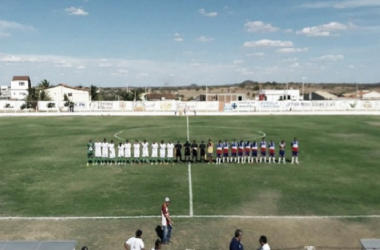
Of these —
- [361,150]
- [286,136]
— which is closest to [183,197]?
[361,150]

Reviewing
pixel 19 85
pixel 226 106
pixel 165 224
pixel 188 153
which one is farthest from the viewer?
pixel 19 85

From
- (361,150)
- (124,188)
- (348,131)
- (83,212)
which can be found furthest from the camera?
(348,131)

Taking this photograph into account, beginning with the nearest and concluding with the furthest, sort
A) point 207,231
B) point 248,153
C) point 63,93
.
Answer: point 207,231
point 248,153
point 63,93

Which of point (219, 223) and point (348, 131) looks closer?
point (219, 223)

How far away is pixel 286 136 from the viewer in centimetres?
4097

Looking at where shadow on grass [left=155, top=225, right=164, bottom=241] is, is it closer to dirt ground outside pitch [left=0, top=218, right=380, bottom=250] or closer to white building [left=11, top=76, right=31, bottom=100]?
dirt ground outside pitch [left=0, top=218, right=380, bottom=250]

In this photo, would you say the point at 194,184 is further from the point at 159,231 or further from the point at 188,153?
the point at 159,231

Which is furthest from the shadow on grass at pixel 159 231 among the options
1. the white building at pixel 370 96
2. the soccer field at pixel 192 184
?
the white building at pixel 370 96

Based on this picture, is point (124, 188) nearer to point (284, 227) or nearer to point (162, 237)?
point (162, 237)

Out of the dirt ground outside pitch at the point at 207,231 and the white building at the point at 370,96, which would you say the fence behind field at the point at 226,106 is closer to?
the white building at the point at 370,96

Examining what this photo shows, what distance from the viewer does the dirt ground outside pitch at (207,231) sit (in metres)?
14.4

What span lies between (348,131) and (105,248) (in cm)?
3833

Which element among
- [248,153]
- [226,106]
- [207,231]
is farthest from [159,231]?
[226,106]

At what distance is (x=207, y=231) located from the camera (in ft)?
51.3
